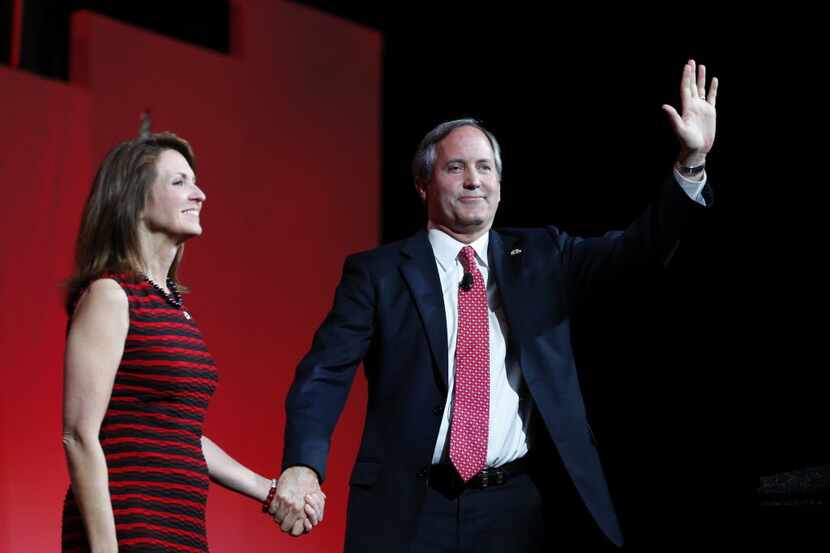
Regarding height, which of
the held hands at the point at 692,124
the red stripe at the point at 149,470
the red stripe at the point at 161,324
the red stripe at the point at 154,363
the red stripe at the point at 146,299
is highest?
the held hands at the point at 692,124

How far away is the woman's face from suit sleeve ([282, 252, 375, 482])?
0.43 m

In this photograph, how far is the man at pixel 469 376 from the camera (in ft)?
7.79

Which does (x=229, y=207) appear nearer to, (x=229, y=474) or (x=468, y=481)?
(x=229, y=474)

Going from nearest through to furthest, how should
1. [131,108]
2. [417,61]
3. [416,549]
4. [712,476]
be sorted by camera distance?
[416,549], [712,476], [131,108], [417,61]

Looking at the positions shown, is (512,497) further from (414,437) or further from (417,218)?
(417,218)

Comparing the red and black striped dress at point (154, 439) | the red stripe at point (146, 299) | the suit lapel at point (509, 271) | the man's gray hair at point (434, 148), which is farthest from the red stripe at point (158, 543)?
the man's gray hair at point (434, 148)

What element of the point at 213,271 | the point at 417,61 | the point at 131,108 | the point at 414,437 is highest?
the point at 417,61

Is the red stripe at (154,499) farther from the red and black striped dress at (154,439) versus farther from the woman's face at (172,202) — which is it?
the woman's face at (172,202)

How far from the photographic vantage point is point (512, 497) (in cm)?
241

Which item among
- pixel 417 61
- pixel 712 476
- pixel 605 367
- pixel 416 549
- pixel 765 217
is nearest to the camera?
pixel 416 549

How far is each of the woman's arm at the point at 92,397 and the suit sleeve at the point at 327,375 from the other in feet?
1.77

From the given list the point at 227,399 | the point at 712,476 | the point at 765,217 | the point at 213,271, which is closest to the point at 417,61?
the point at 213,271

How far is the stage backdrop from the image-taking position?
13.2ft

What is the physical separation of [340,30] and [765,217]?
251 cm
